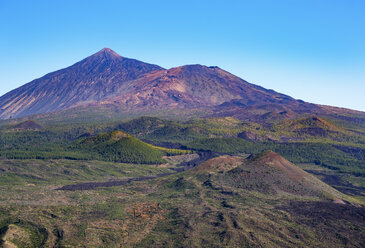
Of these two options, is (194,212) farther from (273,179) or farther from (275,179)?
(275,179)

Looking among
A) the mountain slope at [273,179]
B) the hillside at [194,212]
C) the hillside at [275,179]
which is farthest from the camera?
the hillside at [275,179]

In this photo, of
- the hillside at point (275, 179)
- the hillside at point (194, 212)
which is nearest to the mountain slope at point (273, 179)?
the hillside at point (275, 179)

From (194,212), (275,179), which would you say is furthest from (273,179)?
(194,212)

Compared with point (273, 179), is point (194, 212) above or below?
below

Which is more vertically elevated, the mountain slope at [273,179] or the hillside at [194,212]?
the mountain slope at [273,179]

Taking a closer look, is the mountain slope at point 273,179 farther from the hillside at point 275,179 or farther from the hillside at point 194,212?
the hillside at point 194,212

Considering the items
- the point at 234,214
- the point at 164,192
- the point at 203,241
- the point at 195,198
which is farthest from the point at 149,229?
the point at 164,192

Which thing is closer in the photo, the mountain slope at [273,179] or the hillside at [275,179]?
the mountain slope at [273,179]

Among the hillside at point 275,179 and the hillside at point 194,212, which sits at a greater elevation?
the hillside at point 275,179

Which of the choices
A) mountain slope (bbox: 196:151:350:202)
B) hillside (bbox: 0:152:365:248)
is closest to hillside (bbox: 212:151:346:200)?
mountain slope (bbox: 196:151:350:202)

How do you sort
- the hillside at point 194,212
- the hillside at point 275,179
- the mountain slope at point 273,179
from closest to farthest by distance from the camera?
the hillside at point 194,212 < the mountain slope at point 273,179 < the hillside at point 275,179

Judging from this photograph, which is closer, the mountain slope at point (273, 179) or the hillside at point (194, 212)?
the hillside at point (194, 212)

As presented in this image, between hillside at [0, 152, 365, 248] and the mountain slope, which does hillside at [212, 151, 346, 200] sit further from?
hillside at [0, 152, 365, 248]
